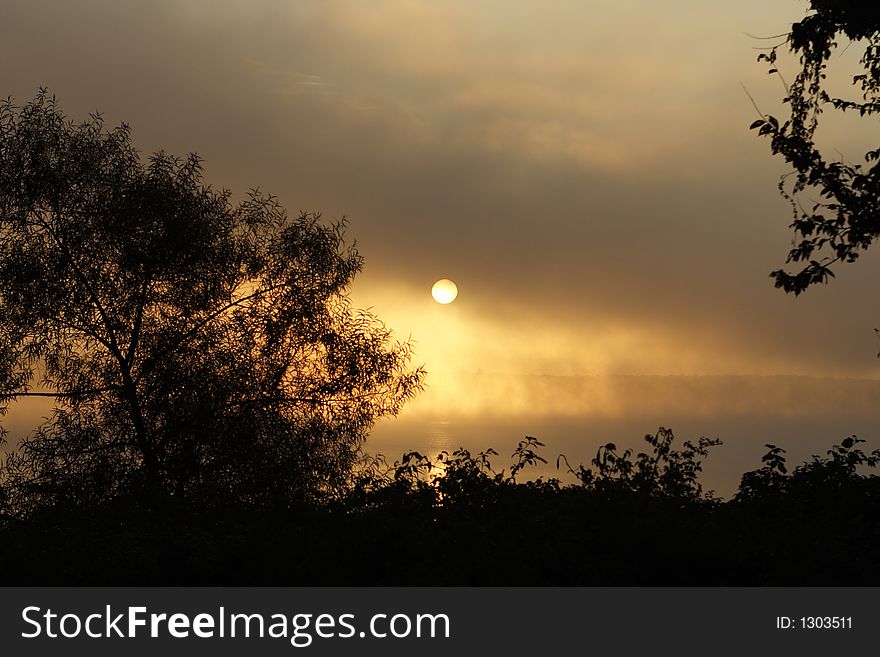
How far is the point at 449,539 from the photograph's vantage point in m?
12.8

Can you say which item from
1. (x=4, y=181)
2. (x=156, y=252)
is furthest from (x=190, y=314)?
(x=4, y=181)

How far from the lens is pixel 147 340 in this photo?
2509 centimetres

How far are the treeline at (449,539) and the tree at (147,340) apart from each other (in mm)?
8925

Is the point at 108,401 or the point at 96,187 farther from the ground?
the point at 96,187

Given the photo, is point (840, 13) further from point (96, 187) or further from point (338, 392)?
point (96, 187)

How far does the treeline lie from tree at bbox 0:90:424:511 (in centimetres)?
892

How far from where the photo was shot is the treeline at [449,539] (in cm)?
1230

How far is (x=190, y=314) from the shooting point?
83.6 feet

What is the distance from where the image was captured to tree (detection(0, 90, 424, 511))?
975 inches

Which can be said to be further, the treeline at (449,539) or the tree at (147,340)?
the tree at (147,340)

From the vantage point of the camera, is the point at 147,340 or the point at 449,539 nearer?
the point at 449,539

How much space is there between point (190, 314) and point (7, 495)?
662cm

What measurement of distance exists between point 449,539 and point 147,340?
14907 mm
